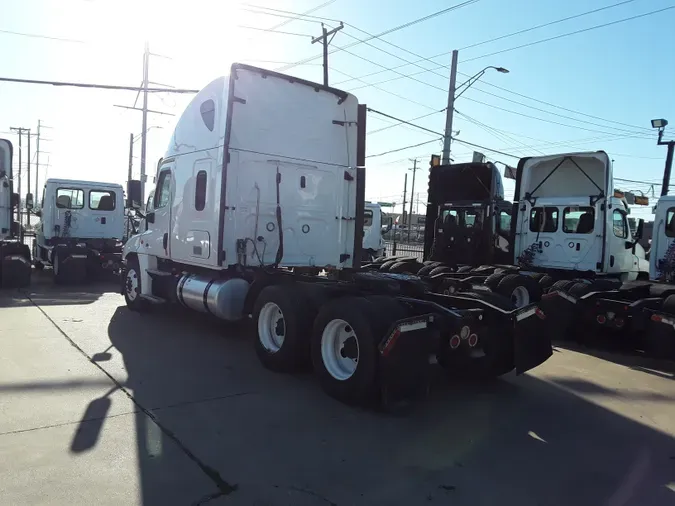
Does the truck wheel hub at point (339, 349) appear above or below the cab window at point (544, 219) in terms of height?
below

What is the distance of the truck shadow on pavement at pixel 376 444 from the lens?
3564mm

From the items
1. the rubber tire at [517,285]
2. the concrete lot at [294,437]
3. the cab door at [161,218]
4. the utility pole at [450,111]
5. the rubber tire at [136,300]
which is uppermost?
the utility pole at [450,111]

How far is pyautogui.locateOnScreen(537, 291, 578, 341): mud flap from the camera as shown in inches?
336

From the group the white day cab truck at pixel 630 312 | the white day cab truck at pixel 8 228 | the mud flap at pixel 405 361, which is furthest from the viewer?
the white day cab truck at pixel 8 228

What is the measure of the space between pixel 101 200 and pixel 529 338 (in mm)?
14246

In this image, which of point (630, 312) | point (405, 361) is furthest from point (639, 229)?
point (405, 361)

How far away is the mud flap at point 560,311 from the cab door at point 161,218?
6.35m

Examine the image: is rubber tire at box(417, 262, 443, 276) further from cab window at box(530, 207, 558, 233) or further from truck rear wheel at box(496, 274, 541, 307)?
cab window at box(530, 207, 558, 233)

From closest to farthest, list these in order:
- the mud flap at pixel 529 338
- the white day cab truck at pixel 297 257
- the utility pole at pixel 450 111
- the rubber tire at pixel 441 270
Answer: the white day cab truck at pixel 297 257, the mud flap at pixel 529 338, the rubber tire at pixel 441 270, the utility pole at pixel 450 111

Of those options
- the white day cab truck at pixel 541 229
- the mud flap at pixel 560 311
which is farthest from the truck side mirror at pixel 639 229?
the mud flap at pixel 560 311

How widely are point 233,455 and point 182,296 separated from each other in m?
4.78

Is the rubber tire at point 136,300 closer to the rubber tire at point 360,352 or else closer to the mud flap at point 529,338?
the rubber tire at point 360,352

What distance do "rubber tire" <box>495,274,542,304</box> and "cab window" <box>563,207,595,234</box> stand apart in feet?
7.75

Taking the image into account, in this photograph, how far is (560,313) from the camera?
8.66 m
